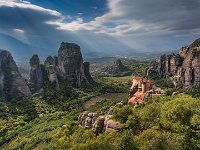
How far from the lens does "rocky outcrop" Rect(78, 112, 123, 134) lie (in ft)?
220

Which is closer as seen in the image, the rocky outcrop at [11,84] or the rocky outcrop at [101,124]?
the rocky outcrop at [101,124]

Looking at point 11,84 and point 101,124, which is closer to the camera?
point 101,124

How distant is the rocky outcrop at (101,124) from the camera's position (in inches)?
2645

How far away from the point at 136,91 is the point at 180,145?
7100 centimetres

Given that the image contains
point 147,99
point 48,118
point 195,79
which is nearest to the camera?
point 147,99

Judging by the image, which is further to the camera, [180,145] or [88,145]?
[88,145]

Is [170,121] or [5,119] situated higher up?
[170,121]

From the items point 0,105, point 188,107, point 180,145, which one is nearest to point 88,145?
point 180,145

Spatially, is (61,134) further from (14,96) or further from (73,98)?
(73,98)

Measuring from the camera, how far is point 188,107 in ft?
205

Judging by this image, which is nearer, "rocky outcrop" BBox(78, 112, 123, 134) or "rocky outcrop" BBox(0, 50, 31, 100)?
"rocky outcrop" BBox(78, 112, 123, 134)

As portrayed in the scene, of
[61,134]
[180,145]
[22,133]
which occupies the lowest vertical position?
[22,133]

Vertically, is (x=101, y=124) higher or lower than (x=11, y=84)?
higher

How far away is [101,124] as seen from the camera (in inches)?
2758
